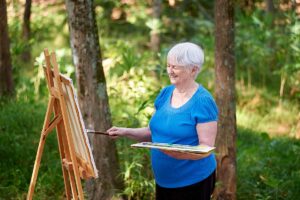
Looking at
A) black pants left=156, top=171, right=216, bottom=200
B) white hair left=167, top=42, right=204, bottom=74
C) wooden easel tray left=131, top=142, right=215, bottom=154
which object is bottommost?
black pants left=156, top=171, right=216, bottom=200

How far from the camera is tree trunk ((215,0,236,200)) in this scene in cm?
529

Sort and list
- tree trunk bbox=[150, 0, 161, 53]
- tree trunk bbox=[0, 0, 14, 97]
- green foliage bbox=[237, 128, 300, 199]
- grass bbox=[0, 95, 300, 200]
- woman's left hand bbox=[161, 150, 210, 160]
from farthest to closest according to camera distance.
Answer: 1. tree trunk bbox=[150, 0, 161, 53]
2. tree trunk bbox=[0, 0, 14, 97]
3. green foliage bbox=[237, 128, 300, 199]
4. grass bbox=[0, 95, 300, 200]
5. woman's left hand bbox=[161, 150, 210, 160]

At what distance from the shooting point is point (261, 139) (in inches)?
317

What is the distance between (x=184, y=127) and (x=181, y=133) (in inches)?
1.6

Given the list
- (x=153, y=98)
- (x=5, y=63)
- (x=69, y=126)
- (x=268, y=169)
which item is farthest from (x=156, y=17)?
(x=69, y=126)

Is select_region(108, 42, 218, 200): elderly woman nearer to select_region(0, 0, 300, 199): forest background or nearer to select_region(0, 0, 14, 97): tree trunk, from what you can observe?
select_region(0, 0, 300, 199): forest background

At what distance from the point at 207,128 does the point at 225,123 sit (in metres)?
2.04

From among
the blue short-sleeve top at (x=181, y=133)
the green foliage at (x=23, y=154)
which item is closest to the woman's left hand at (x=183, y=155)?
the blue short-sleeve top at (x=181, y=133)

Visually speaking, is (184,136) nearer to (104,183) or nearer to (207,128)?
(207,128)

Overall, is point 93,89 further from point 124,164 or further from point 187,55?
point 187,55

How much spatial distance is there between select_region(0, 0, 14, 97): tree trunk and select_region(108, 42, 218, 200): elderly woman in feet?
14.7

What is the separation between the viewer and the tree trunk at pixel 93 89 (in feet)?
16.4

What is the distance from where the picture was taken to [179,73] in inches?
139

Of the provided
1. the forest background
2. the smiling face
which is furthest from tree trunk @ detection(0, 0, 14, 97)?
the smiling face
